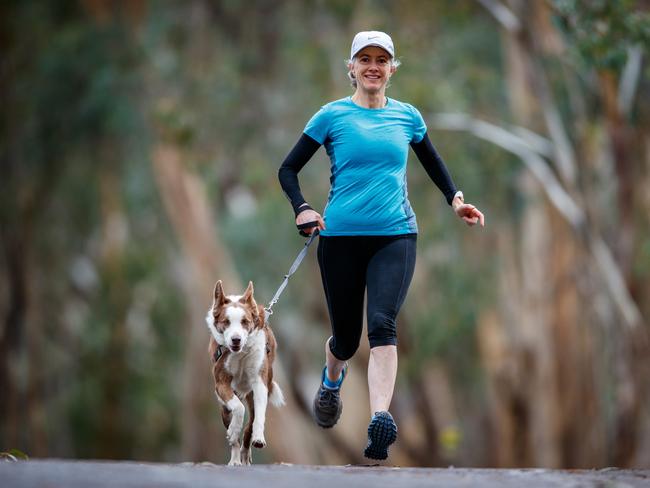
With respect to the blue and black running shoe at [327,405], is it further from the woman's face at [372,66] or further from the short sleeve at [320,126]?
the woman's face at [372,66]

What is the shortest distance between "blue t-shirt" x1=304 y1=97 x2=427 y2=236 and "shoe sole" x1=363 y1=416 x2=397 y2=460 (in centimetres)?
88

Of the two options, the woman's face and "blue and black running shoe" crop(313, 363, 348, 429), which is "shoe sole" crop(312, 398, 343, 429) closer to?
"blue and black running shoe" crop(313, 363, 348, 429)

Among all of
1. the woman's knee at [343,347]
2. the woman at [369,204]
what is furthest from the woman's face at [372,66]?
the woman's knee at [343,347]

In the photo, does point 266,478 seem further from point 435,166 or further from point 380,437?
point 435,166

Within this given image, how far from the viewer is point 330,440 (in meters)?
19.2

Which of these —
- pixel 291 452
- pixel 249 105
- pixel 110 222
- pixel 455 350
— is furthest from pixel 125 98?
pixel 455 350

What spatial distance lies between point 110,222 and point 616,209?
923 centimetres

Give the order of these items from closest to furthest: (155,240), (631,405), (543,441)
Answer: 1. (631,405)
2. (543,441)
3. (155,240)

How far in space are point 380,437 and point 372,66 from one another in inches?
63.5

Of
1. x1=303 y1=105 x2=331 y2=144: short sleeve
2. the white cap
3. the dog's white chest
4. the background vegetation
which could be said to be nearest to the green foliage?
the background vegetation

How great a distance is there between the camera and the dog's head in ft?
17.3

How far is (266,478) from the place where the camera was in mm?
4395

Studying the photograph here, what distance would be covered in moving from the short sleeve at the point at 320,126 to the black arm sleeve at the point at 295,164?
0.03 metres

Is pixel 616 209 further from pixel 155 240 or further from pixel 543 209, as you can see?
pixel 155 240
